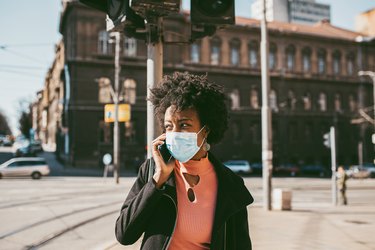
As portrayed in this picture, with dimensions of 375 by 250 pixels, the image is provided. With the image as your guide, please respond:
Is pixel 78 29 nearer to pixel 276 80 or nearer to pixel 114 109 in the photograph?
pixel 114 109

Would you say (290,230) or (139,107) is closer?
(290,230)

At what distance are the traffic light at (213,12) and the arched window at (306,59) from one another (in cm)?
5031

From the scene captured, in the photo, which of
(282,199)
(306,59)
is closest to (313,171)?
(306,59)

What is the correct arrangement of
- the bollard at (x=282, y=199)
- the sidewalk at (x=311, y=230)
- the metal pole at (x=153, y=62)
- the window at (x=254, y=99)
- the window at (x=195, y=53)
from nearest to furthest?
1. the metal pole at (x=153, y=62)
2. the sidewalk at (x=311, y=230)
3. the bollard at (x=282, y=199)
4. the window at (x=195, y=53)
5. the window at (x=254, y=99)

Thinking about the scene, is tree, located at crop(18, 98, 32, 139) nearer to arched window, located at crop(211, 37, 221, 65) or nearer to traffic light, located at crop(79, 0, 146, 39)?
arched window, located at crop(211, 37, 221, 65)

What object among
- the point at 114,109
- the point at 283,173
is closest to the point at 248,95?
the point at 283,173

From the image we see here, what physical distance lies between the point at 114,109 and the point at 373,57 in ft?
137

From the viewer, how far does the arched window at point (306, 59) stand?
52.7 meters

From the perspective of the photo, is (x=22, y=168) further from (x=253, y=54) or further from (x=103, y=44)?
(x=253, y=54)

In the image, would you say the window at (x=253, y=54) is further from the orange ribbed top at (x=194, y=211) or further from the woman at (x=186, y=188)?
the orange ribbed top at (x=194, y=211)

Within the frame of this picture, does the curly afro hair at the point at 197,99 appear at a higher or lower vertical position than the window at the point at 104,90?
lower

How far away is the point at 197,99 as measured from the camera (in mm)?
2631

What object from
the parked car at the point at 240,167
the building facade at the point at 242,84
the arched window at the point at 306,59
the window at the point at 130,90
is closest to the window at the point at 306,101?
the building facade at the point at 242,84

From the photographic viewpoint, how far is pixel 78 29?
136 feet
